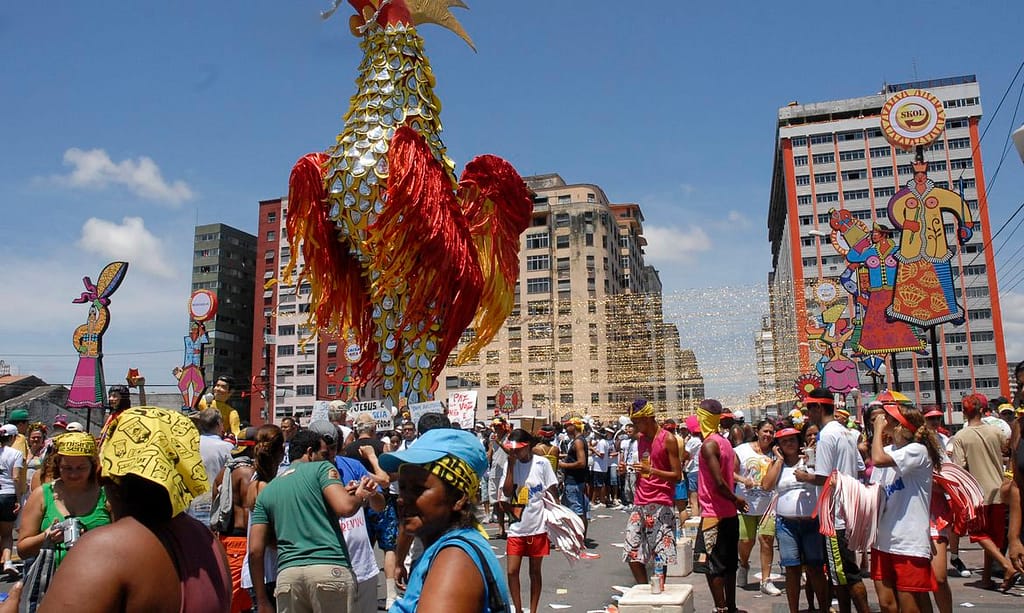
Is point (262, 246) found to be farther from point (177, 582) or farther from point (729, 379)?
point (177, 582)

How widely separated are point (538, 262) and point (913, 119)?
5022 cm

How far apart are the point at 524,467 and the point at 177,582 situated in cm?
569

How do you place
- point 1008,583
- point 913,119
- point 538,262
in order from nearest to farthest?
1. point 1008,583
2. point 913,119
3. point 538,262

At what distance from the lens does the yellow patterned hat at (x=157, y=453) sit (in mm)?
2199

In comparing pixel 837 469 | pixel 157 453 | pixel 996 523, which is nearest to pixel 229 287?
pixel 996 523

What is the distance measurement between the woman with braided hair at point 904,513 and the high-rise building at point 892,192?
2609 inches

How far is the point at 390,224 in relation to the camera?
13000mm

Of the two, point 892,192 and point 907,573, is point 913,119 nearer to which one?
point 907,573

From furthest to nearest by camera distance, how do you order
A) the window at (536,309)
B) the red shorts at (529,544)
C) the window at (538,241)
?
the window at (538,241), the window at (536,309), the red shorts at (529,544)

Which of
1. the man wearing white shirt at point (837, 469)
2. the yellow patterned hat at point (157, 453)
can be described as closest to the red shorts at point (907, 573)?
the man wearing white shirt at point (837, 469)

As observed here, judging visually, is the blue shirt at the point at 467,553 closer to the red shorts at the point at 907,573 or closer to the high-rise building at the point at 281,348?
the red shorts at the point at 907,573

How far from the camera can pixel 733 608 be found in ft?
21.1

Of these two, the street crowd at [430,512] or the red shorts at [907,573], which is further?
the red shorts at [907,573]

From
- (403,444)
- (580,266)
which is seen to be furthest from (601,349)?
(403,444)
